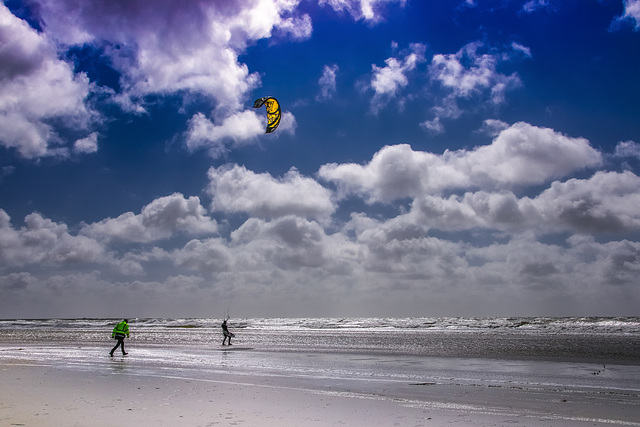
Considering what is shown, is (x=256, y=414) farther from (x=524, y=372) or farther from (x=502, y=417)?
(x=524, y=372)

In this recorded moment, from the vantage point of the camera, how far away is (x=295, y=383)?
15281 millimetres

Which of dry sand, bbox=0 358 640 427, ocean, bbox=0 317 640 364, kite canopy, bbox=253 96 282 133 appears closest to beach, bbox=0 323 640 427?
dry sand, bbox=0 358 640 427

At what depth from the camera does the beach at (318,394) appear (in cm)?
972

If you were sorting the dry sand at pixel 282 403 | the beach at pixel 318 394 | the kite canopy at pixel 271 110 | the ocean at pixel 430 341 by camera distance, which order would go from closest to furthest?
the dry sand at pixel 282 403
the beach at pixel 318 394
the kite canopy at pixel 271 110
the ocean at pixel 430 341

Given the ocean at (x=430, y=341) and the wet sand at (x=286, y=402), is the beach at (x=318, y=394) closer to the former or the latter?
the wet sand at (x=286, y=402)

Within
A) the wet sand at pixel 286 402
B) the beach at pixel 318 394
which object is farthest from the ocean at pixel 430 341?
the wet sand at pixel 286 402

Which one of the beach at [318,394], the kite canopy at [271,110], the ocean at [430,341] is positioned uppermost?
the kite canopy at [271,110]

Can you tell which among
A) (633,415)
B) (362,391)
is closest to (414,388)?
(362,391)

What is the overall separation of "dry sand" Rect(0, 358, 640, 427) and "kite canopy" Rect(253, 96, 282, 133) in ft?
46.9

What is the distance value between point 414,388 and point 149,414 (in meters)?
7.55

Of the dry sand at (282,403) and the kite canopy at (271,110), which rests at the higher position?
the kite canopy at (271,110)

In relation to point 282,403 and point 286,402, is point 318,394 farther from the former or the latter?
point 282,403

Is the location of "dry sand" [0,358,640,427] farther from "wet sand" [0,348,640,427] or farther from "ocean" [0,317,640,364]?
"ocean" [0,317,640,364]

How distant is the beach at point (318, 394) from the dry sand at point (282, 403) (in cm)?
2
